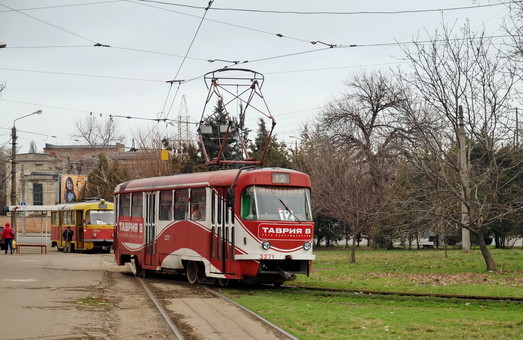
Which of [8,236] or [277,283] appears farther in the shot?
[8,236]

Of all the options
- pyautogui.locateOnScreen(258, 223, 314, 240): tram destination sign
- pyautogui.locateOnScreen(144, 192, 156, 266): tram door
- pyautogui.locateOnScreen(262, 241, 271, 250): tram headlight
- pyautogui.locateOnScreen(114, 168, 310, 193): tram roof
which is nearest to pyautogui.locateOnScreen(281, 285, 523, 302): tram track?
pyautogui.locateOnScreen(258, 223, 314, 240): tram destination sign

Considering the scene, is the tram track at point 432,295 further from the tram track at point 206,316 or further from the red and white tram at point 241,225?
the tram track at point 206,316

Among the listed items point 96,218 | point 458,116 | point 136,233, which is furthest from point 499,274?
point 96,218

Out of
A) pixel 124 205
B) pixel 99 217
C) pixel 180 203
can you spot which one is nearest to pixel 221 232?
pixel 180 203

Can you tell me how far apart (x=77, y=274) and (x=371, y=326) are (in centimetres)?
1571

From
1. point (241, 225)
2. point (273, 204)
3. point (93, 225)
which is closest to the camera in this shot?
point (241, 225)

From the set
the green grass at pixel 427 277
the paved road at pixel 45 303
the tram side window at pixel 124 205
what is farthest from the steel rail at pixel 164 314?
the tram side window at pixel 124 205

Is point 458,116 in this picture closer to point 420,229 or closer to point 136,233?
point 420,229

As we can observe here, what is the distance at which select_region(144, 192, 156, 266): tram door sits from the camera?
24422 millimetres

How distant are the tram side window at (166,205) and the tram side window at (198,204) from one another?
4.98 ft

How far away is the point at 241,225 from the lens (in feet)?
64.4

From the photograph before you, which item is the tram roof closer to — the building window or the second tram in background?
the second tram in background

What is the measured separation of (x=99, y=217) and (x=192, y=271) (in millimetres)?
26408

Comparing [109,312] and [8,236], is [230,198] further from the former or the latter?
[8,236]
